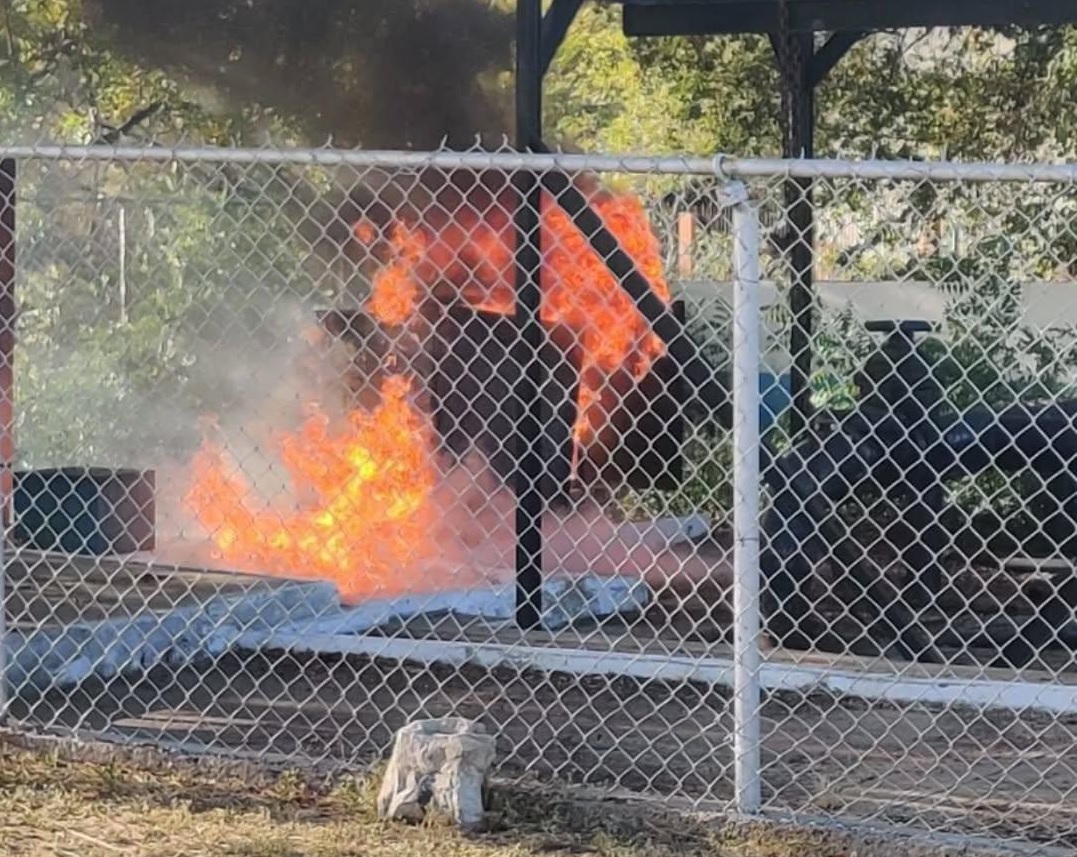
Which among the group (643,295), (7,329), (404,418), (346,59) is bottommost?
(404,418)

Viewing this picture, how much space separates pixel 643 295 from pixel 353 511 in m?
1.96

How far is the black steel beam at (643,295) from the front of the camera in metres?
8.20

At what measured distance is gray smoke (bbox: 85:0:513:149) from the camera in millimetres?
11484

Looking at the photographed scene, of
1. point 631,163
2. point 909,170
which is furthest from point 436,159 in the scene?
A: point 909,170

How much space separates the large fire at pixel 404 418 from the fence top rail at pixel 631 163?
363 cm

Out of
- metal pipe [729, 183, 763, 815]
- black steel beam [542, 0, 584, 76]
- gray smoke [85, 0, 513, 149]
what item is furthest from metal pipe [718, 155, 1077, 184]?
gray smoke [85, 0, 513, 149]

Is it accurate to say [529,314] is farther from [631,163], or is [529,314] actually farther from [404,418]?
[631,163]

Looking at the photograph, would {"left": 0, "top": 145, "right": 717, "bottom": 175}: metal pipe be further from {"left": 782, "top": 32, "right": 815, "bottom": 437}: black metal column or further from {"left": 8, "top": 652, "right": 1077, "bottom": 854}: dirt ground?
{"left": 782, "top": 32, "right": 815, "bottom": 437}: black metal column

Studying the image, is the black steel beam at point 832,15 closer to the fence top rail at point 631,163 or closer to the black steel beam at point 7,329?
the black steel beam at point 7,329

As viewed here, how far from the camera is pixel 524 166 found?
4719 mm

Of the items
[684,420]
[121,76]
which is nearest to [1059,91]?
[684,420]

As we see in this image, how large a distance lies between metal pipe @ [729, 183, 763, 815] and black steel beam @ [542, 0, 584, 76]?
3531 millimetres

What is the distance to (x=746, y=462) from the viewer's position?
15.2 feet

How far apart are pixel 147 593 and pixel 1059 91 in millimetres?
8400
